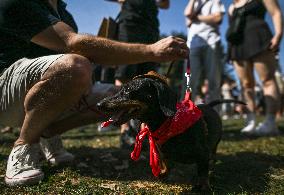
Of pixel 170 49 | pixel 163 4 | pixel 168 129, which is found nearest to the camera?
pixel 168 129

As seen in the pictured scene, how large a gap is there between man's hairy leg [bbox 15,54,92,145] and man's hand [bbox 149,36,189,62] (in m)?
0.58


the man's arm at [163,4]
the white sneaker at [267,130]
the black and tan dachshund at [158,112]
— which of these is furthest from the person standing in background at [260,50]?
the black and tan dachshund at [158,112]

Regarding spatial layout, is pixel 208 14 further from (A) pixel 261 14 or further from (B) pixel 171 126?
(B) pixel 171 126

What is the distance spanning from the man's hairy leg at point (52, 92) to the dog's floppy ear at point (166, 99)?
68cm

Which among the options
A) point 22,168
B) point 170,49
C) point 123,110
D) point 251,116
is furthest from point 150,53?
point 251,116

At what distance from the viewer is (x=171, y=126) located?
251 centimetres

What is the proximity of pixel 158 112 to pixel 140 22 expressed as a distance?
2.06 metres

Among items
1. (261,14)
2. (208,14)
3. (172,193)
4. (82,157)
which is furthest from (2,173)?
(261,14)

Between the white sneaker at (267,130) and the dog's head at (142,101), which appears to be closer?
the dog's head at (142,101)

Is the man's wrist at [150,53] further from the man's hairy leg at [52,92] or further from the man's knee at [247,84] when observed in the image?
the man's knee at [247,84]

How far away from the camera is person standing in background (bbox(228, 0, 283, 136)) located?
5.19m

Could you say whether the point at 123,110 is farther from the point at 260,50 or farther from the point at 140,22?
the point at 260,50

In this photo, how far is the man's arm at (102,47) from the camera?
2692mm

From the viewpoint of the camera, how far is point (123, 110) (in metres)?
2.39
